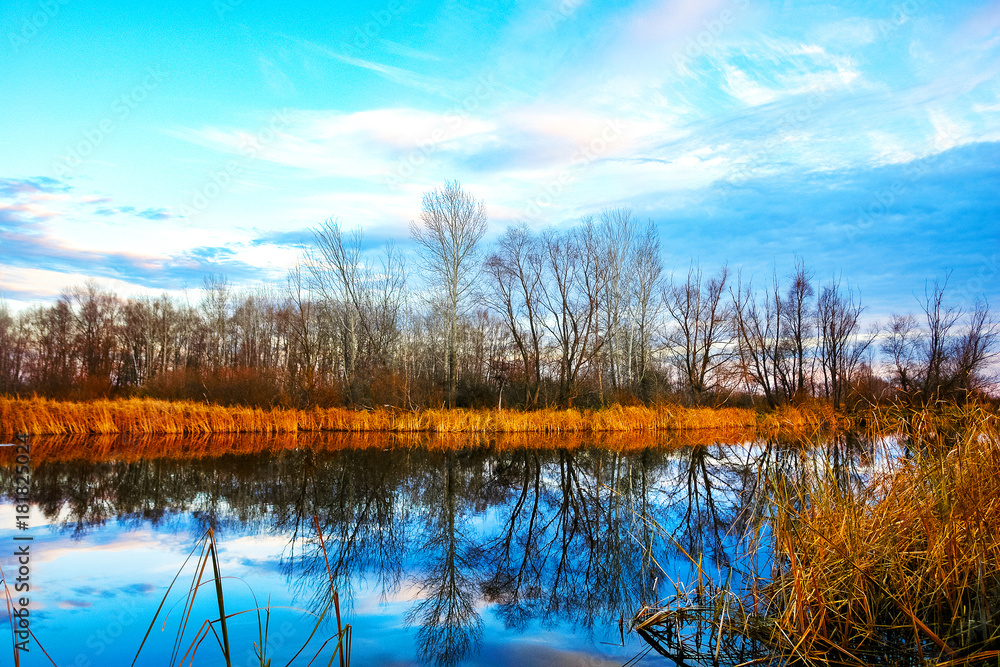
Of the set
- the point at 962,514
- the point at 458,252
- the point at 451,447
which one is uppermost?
the point at 458,252

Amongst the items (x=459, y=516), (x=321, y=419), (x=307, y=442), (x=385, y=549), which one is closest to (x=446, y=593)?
(x=385, y=549)

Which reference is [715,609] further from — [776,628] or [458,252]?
[458,252]

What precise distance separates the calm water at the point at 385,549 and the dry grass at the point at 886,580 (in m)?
0.71

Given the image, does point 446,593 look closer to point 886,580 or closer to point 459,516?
point 459,516

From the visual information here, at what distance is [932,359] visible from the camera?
2248 centimetres

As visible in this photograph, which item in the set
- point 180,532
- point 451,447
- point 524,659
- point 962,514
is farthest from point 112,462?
point 962,514

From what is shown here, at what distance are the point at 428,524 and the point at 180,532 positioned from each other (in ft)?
9.60

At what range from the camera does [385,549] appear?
20.3 feet

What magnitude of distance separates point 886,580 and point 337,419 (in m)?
18.8

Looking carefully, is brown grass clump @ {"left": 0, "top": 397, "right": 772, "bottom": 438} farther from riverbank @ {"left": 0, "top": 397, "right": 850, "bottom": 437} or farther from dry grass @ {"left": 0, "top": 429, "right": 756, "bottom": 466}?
dry grass @ {"left": 0, "top": 429, "right": 756, "bottom": 466}

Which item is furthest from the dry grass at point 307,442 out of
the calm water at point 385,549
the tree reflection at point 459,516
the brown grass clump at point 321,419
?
the tree reflection at point 459,516

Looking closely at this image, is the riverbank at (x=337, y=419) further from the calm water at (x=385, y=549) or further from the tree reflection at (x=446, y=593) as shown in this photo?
the tree reflection at (x=446, y=593)

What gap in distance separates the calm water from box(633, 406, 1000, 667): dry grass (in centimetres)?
71

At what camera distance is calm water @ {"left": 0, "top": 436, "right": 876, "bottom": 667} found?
3.91 metres
